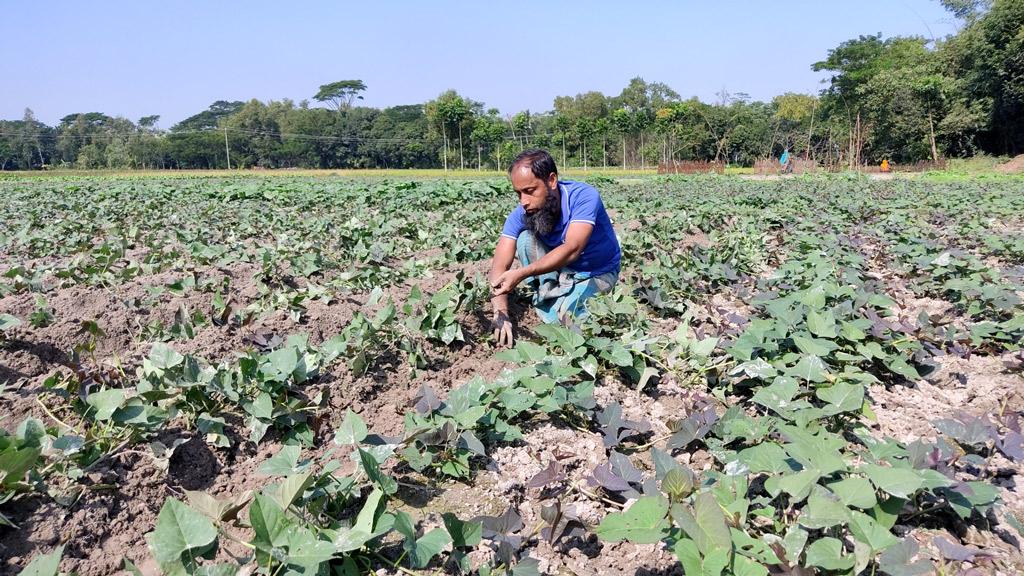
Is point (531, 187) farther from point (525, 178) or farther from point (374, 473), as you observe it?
point (374, 473)

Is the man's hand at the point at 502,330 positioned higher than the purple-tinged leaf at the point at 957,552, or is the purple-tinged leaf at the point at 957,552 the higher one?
the man's hand at the point at 502,330

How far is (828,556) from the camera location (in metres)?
1.38

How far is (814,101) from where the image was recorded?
177 ft

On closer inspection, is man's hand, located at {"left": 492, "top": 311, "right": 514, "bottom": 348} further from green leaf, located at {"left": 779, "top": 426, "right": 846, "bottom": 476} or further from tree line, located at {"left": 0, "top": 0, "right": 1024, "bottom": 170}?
tree line, located at {"left": 0, "top": 0, "right": 1024, "bottom": 170}

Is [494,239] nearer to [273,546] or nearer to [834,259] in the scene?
[834,259]

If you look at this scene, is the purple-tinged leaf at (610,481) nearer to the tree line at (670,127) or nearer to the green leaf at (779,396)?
the green leaf at (779,396)

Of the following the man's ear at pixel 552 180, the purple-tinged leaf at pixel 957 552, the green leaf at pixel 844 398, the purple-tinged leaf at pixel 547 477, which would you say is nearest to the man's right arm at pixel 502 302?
the man's ear at pixel 552 180

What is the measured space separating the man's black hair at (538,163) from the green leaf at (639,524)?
2472 mm

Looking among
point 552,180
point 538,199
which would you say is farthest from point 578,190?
point 538,199

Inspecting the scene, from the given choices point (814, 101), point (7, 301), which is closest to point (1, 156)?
point (814, 101)

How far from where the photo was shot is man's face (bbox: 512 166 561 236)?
3.65 m

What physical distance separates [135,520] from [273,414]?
0.52 meters

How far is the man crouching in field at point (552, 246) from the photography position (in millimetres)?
3605

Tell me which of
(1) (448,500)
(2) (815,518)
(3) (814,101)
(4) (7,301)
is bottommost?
(1) (448,500)
